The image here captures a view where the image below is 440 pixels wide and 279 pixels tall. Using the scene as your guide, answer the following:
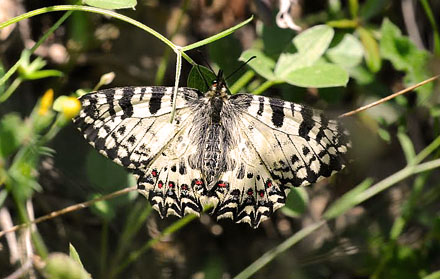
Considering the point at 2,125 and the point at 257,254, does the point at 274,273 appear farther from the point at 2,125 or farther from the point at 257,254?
the point at 2,125

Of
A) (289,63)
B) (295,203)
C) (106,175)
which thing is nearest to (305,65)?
(289,63)

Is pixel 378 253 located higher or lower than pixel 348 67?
lower

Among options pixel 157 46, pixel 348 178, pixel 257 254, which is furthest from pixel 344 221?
pixel 157 46

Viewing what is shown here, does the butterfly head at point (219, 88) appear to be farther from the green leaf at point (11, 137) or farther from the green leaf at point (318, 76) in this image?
the green leaf at point (11, 137)

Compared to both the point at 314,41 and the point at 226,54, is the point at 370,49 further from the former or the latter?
the point at 226,54

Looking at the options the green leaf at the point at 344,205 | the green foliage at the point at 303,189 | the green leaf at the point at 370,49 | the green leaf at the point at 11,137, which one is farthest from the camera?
the green leaf at the point at 370,49

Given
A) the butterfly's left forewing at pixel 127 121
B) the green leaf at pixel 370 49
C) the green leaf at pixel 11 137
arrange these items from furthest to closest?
the green leaf at pixel 370 49, the butterfly's left forewing at pixel 127 121, the green leaf at pixel 11 137

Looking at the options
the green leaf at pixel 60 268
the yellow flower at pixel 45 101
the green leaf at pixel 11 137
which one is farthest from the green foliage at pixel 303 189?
the green leaf at pixel 60 268

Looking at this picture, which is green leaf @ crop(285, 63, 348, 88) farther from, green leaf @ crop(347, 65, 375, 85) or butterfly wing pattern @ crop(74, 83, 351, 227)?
green leaf @ crop(347, 65, 375, 85)
